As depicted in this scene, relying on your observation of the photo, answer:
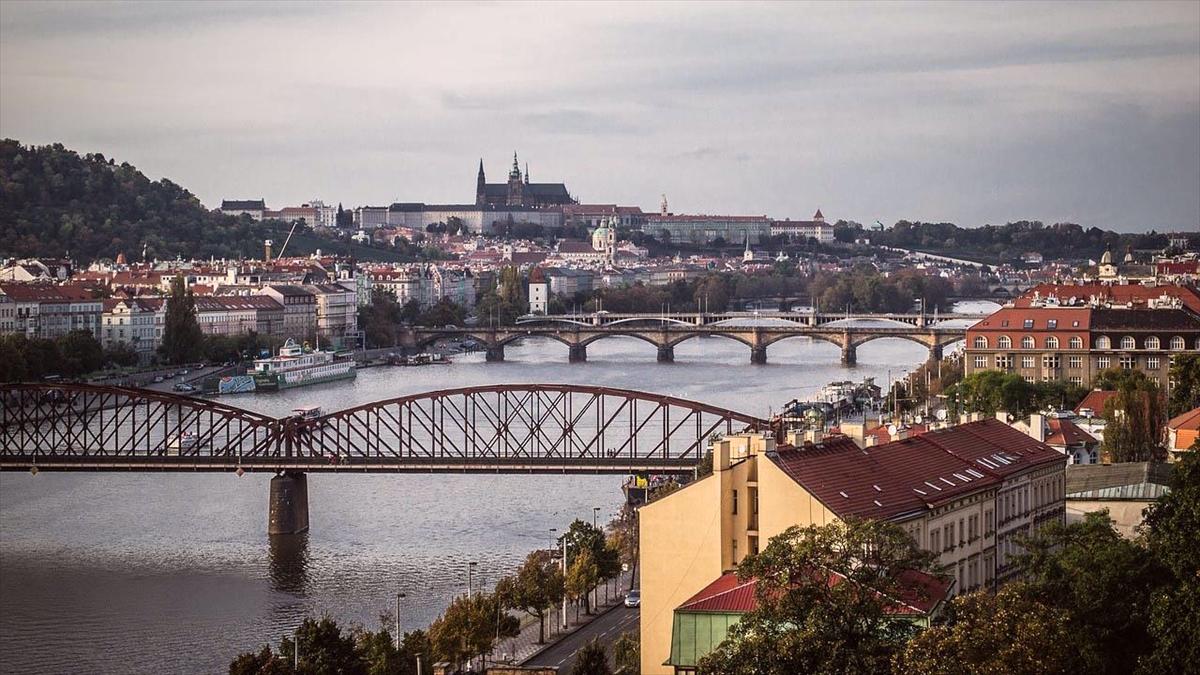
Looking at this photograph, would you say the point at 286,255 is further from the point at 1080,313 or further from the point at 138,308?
the point at 1080,313

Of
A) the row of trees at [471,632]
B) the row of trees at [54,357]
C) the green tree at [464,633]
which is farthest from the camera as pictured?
the row of trees at [54,357]

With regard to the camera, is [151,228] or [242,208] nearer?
[151,228]

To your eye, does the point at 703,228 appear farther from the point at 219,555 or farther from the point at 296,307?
the point at 219,555

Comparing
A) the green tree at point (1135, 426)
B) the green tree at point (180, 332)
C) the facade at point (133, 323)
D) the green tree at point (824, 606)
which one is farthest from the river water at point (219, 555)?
the facade at point (133, 323)

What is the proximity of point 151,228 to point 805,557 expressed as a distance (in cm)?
6983

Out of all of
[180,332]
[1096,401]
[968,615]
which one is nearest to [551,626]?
[968,615]

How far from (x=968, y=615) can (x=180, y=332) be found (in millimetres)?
42221

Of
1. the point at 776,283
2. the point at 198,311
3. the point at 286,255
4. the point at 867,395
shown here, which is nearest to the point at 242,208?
the point at 286,255

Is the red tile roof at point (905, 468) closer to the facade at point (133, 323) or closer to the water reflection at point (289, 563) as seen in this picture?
the water reflection at point (289, 563)

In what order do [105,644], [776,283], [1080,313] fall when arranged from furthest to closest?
[776,283]
[1080,313]
[105,644]

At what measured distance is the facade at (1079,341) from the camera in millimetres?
34062

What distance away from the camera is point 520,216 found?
5027 inches

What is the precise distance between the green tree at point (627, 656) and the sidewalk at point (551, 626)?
3.94 feet

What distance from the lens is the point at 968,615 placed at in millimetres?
9531
